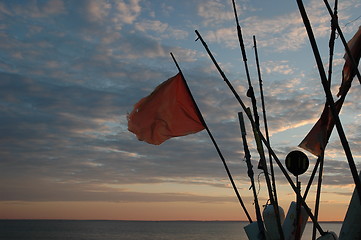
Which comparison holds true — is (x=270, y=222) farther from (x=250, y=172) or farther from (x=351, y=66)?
(x=351, y=66)

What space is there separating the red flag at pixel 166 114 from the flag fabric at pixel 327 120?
3.49 meters

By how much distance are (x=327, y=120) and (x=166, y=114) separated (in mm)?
4488

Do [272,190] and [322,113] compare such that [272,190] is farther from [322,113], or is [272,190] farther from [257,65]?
[257,65]

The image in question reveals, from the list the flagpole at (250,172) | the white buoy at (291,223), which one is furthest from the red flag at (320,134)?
the white buoy at (291,223)

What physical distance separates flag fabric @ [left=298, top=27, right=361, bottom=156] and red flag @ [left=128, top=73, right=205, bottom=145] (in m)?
3.49

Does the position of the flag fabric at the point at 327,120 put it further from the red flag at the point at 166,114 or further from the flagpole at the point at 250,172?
the red flag at the point at 166,114

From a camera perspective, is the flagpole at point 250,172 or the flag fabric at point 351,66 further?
the flagpole at point 250,172

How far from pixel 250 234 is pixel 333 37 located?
3637 millimetres

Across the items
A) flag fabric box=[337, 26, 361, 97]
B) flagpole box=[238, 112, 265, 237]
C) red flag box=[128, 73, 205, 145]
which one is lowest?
flagpole box=[238, 112, 265, 237]

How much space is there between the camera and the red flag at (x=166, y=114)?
401 inches

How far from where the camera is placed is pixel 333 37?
642 cm

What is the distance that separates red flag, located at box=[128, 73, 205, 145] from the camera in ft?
33.4

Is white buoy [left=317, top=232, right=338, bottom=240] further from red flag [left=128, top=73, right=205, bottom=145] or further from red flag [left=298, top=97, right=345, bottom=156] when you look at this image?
red flag [left=128, top=73, right=205, bottom=145]

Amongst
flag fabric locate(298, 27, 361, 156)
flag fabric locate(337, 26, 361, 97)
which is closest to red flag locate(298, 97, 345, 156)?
flag fabric locate(298, 27, 361, 156)
